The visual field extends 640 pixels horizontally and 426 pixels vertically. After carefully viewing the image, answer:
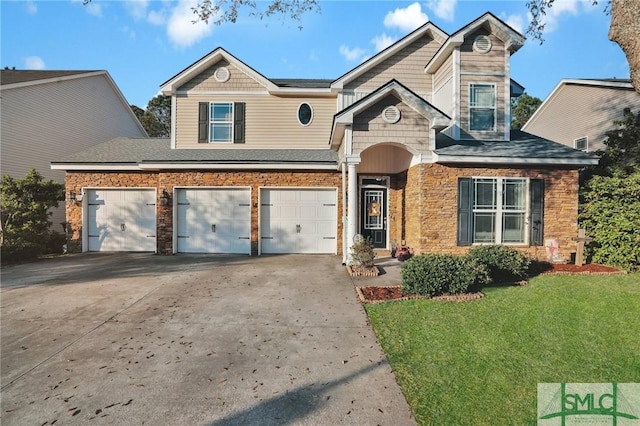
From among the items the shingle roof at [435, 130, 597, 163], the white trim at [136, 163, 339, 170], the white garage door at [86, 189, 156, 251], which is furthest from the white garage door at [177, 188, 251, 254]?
the shingle roof at [435, 130, 597, 163]

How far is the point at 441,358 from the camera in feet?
12.3

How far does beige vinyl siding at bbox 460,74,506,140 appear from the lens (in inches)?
386

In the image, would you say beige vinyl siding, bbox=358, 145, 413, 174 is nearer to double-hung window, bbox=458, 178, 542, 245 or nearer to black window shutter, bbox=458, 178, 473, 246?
black window shutter, bbox=458, 178, 473, 246

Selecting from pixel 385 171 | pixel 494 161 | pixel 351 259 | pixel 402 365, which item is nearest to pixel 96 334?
pixel 402 365

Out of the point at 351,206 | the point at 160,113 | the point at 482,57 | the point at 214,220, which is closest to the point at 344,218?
the point at 351,206

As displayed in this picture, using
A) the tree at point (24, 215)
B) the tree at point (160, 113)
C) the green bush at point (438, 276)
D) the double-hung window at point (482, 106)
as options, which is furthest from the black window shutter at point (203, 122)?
the tree at point (160, 113)

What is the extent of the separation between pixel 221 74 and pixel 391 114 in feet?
24.0

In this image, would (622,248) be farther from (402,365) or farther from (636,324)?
Result: (402,365)

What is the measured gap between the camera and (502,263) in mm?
6859

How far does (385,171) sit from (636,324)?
23.8 ft

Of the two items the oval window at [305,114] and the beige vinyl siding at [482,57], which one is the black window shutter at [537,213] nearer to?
the beige vinyl siding at [482,57]

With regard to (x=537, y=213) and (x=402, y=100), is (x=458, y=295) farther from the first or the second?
(x=402, y=100)

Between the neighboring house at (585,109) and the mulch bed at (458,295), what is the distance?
8.95 metres

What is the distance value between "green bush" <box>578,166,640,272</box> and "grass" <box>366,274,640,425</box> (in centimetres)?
213
